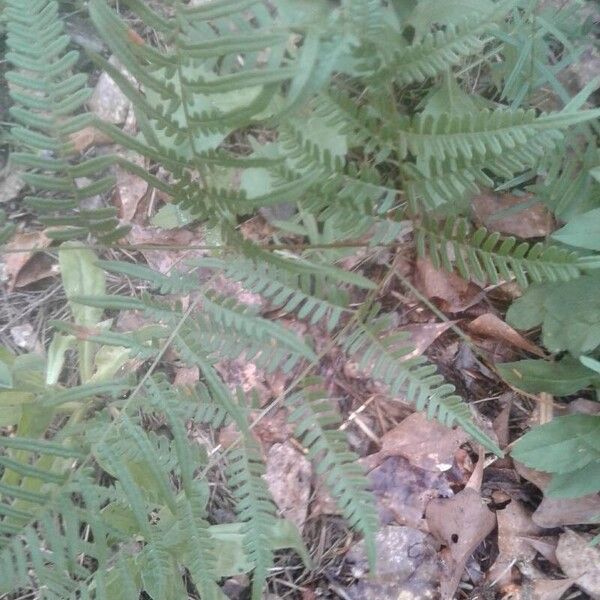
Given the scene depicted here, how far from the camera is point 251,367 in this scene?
1.67 metres

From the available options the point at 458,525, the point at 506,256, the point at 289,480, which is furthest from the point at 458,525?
the point at 506,256

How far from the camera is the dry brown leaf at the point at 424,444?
1559 millimetres

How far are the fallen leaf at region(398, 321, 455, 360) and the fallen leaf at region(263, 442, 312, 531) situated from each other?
13.1 inches

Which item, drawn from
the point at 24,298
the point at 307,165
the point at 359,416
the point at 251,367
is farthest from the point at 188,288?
the point at 24,298

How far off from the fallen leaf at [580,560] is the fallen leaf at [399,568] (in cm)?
25

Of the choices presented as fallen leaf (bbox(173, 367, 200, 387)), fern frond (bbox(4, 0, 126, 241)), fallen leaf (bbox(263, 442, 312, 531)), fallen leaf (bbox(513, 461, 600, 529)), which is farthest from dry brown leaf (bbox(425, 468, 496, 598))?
fern frond (bbox(4, 0, 126, 241))

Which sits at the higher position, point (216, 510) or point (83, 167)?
point (83, 167)

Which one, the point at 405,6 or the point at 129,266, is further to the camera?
the point at 405,6

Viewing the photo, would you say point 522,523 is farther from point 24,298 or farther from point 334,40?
point 24,298

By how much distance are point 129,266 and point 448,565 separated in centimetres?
91

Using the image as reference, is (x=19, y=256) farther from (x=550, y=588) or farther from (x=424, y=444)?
(x=550, y=588)

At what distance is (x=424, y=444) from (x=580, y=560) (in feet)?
1.24

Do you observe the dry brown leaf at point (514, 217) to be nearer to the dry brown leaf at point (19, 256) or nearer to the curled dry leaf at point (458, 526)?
the curled dry leaf at point (458, 526)

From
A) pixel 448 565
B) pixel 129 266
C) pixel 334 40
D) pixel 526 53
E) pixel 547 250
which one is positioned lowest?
pixel 448 565
